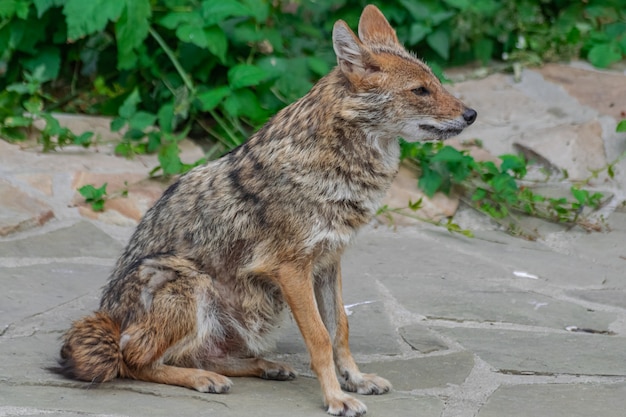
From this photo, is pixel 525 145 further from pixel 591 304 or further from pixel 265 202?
pixel 265 202

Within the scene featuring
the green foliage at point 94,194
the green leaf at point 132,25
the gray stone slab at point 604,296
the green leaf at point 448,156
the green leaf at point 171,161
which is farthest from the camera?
the green leaf at point 132,25

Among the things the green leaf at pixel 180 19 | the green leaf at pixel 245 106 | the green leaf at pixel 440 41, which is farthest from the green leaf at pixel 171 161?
the green leaf at pixel 440 41

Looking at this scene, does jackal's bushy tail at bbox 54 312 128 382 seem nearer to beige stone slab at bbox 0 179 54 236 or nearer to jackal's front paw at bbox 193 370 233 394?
jackal's front paw at bbox 193 370 233 394

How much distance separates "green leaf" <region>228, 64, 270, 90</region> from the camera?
7227mm

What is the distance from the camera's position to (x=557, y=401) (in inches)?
169

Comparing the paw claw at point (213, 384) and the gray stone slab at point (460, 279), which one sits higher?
the paw claw at point (213, 384)

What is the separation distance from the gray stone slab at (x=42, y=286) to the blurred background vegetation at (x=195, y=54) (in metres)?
1.25

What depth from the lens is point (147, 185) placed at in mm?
7020

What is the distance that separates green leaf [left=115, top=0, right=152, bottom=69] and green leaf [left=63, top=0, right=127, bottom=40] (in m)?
0.14

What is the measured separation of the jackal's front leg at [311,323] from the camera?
4.24 metres

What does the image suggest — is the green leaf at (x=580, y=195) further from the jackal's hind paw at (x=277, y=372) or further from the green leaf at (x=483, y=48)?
the jackal's hind paw at (x=277, y=372)

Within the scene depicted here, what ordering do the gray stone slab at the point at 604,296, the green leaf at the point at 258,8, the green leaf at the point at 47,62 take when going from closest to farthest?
the gray stone slab at the point at 604,296 < the green leaf at the point at 258,8 < the green leaf at the point at 47,62

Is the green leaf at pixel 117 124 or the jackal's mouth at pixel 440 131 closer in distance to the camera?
the jackal's mouth at pixel 440 131

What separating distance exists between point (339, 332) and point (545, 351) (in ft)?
3.72
